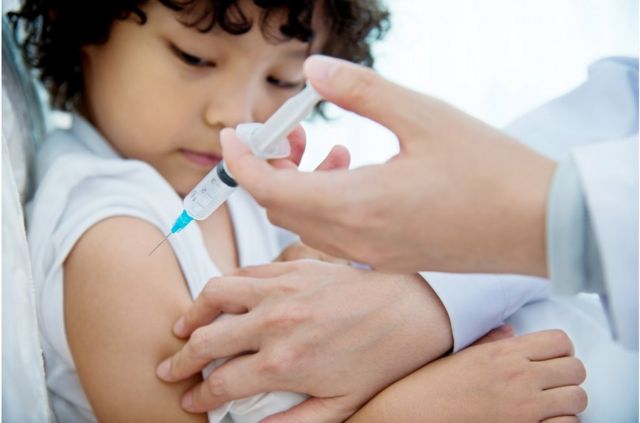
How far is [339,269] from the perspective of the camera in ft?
2.83

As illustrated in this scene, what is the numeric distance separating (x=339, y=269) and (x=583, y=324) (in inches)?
14.2

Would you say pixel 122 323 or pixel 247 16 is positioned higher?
pixel 247 16

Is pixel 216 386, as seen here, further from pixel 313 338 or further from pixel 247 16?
pixel 247 16

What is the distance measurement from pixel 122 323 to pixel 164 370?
0.08m

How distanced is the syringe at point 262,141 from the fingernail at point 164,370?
214mm

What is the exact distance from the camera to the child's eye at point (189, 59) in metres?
1.08

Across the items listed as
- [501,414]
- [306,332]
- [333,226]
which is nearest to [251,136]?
[333,226]

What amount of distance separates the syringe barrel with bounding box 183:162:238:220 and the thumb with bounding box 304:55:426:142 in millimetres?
182

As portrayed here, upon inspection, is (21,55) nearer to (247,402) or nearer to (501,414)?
(247,402)

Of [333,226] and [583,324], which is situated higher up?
[333,226]

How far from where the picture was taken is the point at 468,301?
828mm

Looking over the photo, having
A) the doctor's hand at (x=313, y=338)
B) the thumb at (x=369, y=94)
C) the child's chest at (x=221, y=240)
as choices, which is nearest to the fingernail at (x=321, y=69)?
the thumb at (x=369, y=94)

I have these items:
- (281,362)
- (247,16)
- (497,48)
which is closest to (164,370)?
(281,362)

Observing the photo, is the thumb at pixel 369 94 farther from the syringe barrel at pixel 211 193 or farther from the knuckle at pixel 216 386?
the knuckle at pixel 216 386
